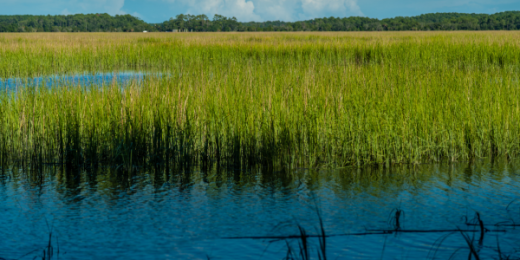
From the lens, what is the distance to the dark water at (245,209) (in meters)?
2.88

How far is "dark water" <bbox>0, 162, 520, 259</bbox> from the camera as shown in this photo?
2877 millimetres

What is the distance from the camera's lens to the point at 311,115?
16.9 feet

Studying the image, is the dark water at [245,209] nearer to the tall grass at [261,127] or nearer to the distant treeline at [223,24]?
the tall grass at [261,127]

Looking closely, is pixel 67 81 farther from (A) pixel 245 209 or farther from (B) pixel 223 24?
(B) pixel 223 24

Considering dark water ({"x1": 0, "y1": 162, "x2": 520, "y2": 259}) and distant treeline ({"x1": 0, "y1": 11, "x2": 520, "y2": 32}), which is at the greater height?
distant treeline ({"x1": 0, "y1": 11, "x2": 520, "y2": 32})

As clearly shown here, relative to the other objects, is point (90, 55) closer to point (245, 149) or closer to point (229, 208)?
point (245, 149)

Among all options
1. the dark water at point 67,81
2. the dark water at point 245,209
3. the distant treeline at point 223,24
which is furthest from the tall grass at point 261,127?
the distant treeline at point 223,24

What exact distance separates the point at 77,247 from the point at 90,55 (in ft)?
46.6

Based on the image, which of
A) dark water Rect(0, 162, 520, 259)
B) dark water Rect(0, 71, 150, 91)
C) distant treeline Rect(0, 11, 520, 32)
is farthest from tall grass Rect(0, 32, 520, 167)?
distant treeline Rect(0, 11, 520, 32)

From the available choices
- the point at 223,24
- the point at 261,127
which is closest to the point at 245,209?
the point at 261,127

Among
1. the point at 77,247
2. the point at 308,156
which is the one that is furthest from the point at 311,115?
the point at 77,247

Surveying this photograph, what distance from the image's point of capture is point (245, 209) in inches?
143

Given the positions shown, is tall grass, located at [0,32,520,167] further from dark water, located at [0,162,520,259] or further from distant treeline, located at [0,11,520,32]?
distant treeline, located at [0,11,520,32]

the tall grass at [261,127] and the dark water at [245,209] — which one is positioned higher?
the tall grass at [261,127]
